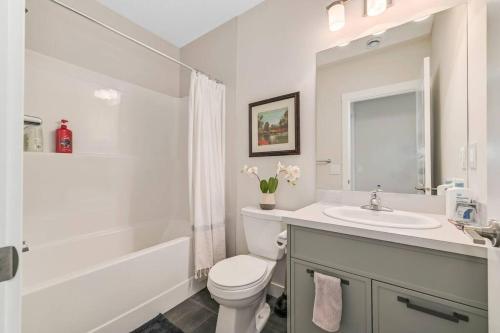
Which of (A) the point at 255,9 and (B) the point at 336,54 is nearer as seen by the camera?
(B) the point at 336,54

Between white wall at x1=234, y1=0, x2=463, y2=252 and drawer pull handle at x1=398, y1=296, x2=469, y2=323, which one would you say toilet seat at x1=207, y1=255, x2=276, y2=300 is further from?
drawer pull handle at x1=398, y1=296, x2=469, y2=323

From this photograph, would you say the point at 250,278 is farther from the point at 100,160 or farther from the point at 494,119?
the point at 100,160

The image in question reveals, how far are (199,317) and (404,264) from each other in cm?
144

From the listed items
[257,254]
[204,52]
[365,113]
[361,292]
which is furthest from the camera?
[204,52]

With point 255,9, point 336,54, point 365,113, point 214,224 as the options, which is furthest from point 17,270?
point 255,9

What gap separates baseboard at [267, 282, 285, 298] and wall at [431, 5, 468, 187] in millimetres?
1361

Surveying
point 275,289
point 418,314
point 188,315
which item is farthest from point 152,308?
point 418,314

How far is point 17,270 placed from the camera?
1.44ft

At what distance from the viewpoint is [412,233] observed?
0.88 meters

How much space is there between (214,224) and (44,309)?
3.80 feet

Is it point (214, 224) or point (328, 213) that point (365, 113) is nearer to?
point (328, 213)

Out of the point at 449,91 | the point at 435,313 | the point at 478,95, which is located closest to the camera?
the point at 435,313

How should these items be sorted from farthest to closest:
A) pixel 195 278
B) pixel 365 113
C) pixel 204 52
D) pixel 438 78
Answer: pixel 204 52 < pixel 195 278 < pixel 365 113 < pixel 438 78

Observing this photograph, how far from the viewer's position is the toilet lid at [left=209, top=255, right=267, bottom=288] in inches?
50.0
